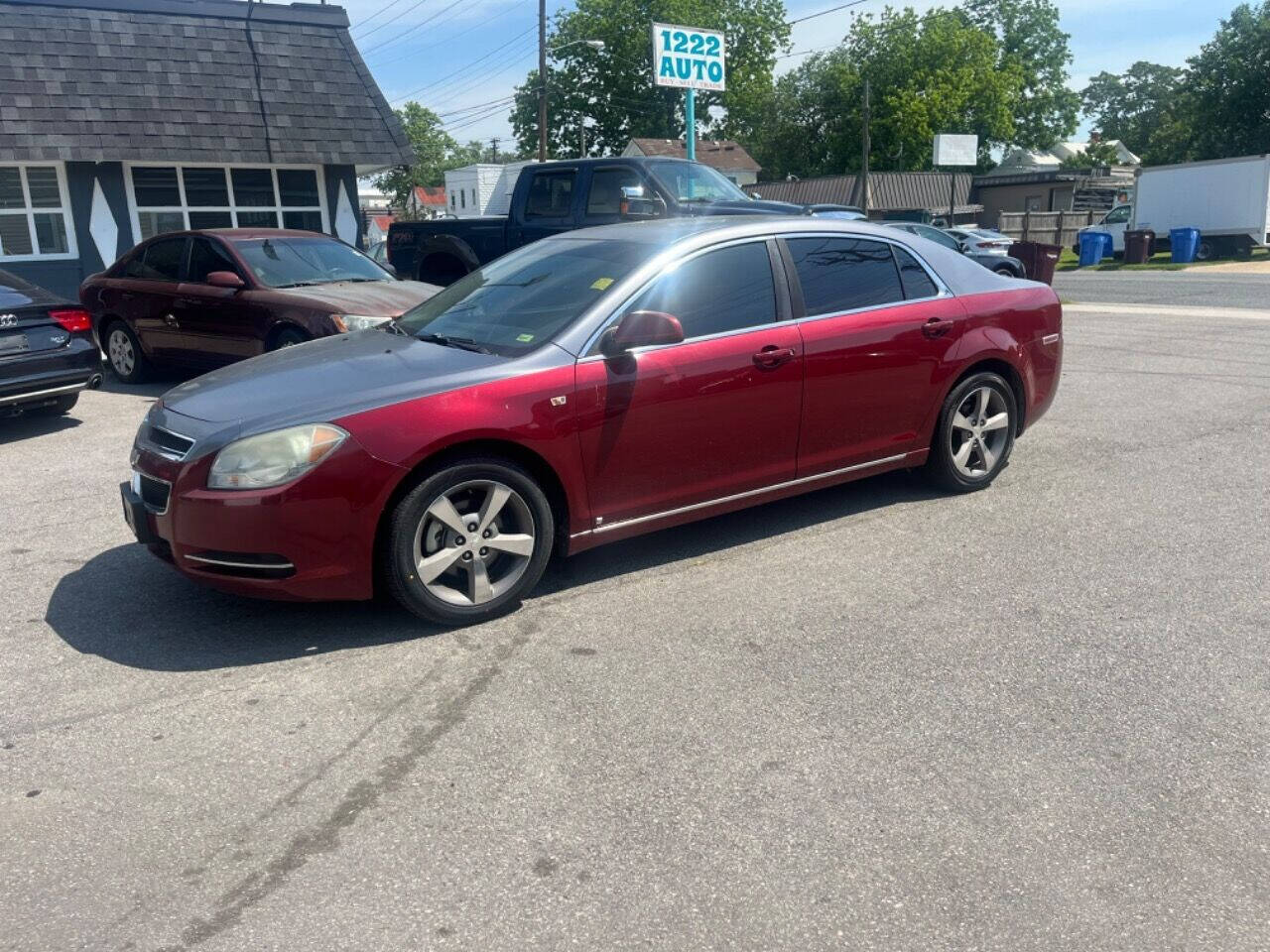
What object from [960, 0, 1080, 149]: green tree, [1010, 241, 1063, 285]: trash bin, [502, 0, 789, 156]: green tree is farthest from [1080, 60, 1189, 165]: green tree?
[1010, 241, 1063, 285]: trash bin

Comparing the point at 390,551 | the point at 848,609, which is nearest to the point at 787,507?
the point at 848,609

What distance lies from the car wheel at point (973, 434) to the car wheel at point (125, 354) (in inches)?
330

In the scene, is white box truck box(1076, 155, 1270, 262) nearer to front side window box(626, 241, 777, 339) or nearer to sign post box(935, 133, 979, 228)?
sign post box(935, 133, 979, 228)

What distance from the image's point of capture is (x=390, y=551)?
14.2ft

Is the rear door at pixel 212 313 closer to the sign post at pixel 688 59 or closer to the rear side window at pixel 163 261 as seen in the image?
the rear side window at pixel 163 261

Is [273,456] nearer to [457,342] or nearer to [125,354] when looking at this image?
[457,342]

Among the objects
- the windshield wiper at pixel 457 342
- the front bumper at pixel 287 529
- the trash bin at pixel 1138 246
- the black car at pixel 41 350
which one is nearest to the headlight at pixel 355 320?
the black car at pixel 41 350

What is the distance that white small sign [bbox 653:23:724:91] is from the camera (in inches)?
691

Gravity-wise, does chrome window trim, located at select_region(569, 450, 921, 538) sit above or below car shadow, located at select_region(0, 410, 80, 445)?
above

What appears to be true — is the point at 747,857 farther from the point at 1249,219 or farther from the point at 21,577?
the point at 1249,219

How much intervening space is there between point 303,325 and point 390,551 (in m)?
5.35

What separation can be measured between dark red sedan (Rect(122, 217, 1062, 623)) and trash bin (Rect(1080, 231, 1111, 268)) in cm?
→ 3109

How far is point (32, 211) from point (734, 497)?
1384 centimetres

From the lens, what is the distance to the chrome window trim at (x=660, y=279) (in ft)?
15.8
